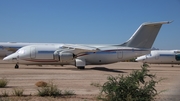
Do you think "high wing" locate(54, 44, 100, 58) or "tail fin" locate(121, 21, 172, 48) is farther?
"tail fin" locate(121, 21, 172, 48)

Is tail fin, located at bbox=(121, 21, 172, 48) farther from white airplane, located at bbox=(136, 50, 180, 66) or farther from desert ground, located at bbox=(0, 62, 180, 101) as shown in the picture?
white airplane, located at bbox=(136, 50, 180, 66)

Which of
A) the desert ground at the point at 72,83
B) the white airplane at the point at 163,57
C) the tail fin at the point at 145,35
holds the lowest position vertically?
the desert ground at the point at 72,83

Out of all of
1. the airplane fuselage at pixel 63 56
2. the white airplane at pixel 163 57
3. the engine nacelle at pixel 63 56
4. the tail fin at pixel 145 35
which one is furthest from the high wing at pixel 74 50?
the white airplane at pixel 163 57

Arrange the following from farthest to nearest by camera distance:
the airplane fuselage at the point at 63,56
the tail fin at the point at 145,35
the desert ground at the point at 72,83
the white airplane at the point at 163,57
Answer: the white airplane at the point at 163,57 < the tail fin at the point at 145,35 < the airplane fuselage at the point at 63,56 < the desert ground at the point at 72,83

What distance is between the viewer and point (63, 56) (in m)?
27.2

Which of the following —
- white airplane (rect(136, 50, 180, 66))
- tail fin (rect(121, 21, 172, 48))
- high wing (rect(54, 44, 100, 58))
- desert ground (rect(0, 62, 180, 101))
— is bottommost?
desert ground (rect(0, 62, 180, 101))

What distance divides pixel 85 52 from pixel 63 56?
10.2 ft

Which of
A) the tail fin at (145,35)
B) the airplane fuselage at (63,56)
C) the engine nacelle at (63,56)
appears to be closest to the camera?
the engine nacelle at (63,56)

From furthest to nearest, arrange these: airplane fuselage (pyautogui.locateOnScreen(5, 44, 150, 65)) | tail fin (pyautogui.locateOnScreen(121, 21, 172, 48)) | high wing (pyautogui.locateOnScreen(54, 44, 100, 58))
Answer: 1. tail fin (pyautogui.locateOnScreen(121, 21, 172, 48))
2. airplane fuselage (pyautogui.locateOnScreen(5, 44, 150, 65))
3. high wing (pyautogui.locateOnScreen(54, 44, 100, 58))

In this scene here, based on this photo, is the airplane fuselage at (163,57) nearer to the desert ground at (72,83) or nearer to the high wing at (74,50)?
the high wing at (74,50)

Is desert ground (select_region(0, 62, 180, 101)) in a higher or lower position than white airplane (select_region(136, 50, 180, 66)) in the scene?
lower

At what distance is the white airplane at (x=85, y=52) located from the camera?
27.7 metres

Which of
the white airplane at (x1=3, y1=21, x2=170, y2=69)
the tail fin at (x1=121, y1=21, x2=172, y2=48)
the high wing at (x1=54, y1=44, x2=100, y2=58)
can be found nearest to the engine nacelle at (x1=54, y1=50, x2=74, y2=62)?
the white airplane at (x1=3, y1=21, x2=170, y2=69)

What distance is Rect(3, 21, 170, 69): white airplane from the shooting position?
27672mm
